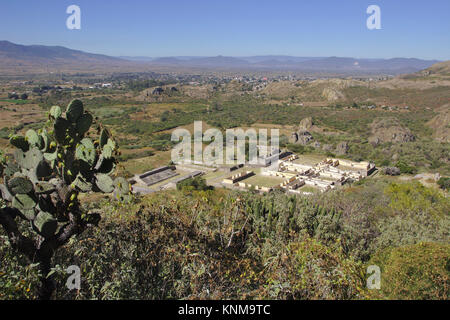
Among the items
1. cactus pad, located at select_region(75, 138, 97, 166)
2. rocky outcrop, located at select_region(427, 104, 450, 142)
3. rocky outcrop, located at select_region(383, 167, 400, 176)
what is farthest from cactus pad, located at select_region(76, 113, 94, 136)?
rocky outcrop, located at select_region(427, 104, 450, 142)

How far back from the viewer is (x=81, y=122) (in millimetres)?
4445

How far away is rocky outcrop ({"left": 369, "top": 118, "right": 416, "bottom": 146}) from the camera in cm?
4306

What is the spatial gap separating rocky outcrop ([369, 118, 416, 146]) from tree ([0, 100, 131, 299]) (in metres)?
43.7

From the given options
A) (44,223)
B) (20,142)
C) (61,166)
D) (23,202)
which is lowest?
(44,223)

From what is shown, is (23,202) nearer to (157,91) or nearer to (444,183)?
(444,183)

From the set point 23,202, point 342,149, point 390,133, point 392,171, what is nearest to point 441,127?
point 390,133

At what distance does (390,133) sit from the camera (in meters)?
43.9

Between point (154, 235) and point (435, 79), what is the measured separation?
309 ft

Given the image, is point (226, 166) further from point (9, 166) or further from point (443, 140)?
point (443, 140)

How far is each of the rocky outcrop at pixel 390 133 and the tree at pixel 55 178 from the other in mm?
43747

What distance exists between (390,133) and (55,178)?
1841 inches

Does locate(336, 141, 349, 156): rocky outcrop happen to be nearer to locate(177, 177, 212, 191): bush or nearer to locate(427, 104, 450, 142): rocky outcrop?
locate(427, 104, 450, 142): rocky outcrop

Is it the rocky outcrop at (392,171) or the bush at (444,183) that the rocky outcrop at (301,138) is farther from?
the bush at (444,183)
